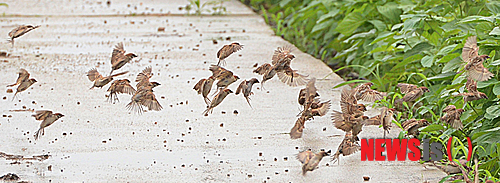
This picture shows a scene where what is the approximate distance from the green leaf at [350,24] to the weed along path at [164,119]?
0.33m

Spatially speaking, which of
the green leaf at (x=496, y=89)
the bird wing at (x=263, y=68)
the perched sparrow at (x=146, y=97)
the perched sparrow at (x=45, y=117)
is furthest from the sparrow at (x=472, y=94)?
the perched sparrow at (x=45, y=117)

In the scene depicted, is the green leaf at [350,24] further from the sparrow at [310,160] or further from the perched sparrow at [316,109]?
the sparrow at [310,160]

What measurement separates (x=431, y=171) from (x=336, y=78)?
5.34ft

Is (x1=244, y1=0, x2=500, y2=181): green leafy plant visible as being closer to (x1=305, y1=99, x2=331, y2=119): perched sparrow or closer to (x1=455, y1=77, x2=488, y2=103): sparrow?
(x1=455, y1=77, x2=488, y2=103): sparrow

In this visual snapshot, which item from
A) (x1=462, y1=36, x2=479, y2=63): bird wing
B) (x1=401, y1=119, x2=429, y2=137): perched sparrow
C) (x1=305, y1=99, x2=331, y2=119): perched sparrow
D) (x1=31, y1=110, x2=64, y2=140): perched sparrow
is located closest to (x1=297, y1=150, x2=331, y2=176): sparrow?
(x1=305, y1=99, x2=331, y2=119): perched sparrow

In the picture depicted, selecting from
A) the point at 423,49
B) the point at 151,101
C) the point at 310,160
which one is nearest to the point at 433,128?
the point at 310,160

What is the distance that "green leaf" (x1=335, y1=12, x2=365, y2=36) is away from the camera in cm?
436

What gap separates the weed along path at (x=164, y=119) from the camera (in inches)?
107

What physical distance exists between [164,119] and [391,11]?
1775 millimetres

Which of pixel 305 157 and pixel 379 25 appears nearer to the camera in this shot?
pixel 305 157

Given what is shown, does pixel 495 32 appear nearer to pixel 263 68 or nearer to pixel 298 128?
pixel 298 128

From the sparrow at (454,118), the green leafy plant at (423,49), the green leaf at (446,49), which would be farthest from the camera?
the green leaf at (446,49)

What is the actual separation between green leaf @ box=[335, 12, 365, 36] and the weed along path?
1.07 feet

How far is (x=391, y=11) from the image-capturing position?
416cm
